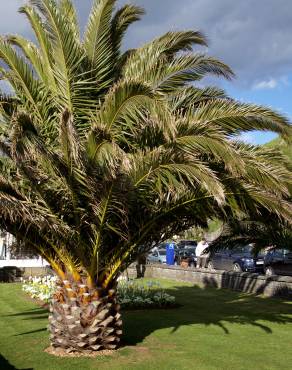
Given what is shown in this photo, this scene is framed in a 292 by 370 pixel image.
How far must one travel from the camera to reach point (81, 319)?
27.2ft

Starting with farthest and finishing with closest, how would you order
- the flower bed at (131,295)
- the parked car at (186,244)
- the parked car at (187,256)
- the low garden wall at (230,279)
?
the parked car at (186,244), the parked car at (187,256), the low garden wall at (230,279), the flower bed at (131,295)

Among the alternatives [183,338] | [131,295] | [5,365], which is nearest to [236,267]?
[131,295]

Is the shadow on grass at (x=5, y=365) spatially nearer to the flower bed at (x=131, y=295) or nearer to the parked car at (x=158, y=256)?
the flower bed at (x=131, y=295)

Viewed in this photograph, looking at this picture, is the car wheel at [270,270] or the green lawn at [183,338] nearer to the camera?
the green lawn at [183,338]

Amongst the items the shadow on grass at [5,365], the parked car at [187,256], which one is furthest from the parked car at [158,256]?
the shadow on grass at [5,365]

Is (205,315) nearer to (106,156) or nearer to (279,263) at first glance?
(106,156)

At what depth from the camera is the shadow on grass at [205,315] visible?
10.8 metres

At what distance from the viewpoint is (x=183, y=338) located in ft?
32.1

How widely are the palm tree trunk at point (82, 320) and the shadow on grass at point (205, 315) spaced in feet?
3.08

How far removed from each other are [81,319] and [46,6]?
4977 millimetres

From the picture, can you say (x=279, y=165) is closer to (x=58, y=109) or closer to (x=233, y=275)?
(x=58, y=109)

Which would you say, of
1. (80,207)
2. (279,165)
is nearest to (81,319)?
(80,207)

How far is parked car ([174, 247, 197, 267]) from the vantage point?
97.4 ft

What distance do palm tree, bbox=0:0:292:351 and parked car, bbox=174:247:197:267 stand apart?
2061cm
